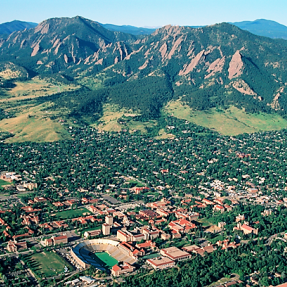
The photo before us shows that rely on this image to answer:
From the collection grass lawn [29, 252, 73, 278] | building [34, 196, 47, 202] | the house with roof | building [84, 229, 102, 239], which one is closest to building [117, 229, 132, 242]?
building [84, 229, 102, 239]

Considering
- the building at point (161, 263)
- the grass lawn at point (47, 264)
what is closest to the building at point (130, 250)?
the building at point (161, 263)

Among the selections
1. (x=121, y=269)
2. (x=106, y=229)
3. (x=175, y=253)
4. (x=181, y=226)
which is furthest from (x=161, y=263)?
(x=181, y=226)

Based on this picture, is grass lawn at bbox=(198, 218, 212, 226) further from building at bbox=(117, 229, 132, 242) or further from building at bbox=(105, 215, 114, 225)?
building at bbox=(105, 215, 114, 225)

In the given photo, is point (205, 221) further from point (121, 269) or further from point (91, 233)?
point (121, 269)

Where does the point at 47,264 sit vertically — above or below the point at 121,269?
below

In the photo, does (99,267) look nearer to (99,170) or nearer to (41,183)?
(41,183)

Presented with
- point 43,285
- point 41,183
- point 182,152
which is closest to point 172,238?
point 43,285

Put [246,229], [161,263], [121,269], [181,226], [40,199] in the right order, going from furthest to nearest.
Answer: [40,199] → [181,226] → [246,229] → [161,263] → [121,269]
